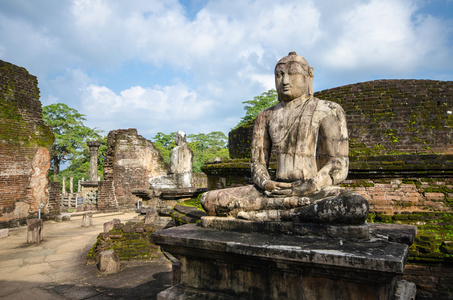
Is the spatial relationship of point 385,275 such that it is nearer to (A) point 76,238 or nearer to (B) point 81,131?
(A) point 76,238

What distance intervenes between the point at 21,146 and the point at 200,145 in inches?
1091

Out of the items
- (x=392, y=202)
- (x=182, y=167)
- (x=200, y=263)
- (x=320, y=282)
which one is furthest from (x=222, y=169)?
(x=320, y=282)

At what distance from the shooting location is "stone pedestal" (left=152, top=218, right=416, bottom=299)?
167 cm

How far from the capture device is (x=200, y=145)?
127 feet

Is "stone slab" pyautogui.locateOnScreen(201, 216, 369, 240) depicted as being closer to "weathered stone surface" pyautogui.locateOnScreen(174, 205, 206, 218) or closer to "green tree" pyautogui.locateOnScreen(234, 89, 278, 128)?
"weathered stone surface" pyautogui.locateOnScreen(174, 205, 206, 218)

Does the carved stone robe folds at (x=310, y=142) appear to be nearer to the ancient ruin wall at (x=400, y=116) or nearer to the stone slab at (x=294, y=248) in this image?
the stone slab at (x=294, y=248)

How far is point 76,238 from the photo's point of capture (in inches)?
326

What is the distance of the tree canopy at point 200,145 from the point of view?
33.5 meters

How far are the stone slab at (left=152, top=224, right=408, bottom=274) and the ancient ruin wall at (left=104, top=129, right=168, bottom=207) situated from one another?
15.6 meters

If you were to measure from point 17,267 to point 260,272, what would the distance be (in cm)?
559

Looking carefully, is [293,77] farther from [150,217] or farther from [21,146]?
[21,146]

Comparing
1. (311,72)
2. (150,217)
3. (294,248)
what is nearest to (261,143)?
(311,72)

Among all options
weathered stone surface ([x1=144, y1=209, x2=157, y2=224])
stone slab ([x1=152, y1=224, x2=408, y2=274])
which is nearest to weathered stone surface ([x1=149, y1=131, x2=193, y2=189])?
weathered stone surface ([x1=144, y1=209, x2=157, y2=224])

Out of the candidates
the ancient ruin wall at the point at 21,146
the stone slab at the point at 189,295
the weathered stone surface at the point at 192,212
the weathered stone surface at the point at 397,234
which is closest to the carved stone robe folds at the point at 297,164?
the weathered stone surface at the point at 397,234
